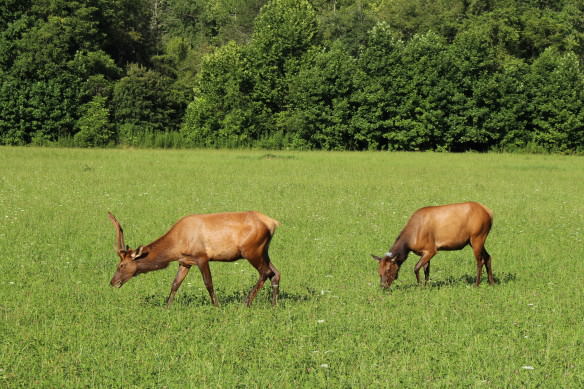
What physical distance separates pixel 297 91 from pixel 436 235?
5944 centimetres

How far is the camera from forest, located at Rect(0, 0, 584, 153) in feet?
220

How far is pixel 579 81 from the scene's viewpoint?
67.6 meters

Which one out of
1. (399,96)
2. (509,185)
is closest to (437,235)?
(509,185)

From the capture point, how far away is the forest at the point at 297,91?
6700 centimetres

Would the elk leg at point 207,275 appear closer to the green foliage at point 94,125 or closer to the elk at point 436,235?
the elk at point 436,235

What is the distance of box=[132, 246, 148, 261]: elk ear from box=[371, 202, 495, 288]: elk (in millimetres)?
4342

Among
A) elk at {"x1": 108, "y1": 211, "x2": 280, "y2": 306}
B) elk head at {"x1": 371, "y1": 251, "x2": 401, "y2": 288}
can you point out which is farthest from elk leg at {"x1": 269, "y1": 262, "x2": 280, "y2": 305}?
elk head at {"x1": 371, "y1": 251, "x2": 401, "y2": 288}

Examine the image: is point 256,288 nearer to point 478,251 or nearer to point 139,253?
point 139,253

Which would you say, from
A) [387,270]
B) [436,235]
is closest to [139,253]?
[387,270]

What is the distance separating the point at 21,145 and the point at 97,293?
58082 millimetres

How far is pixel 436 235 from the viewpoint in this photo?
12.8 m

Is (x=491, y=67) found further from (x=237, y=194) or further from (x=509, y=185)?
(x=237, y=194)

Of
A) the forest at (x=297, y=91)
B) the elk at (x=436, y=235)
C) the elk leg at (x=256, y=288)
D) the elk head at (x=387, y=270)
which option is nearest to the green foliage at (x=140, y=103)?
the forest at (x=297, y=91)

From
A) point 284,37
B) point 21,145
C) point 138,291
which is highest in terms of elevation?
point 284,37
